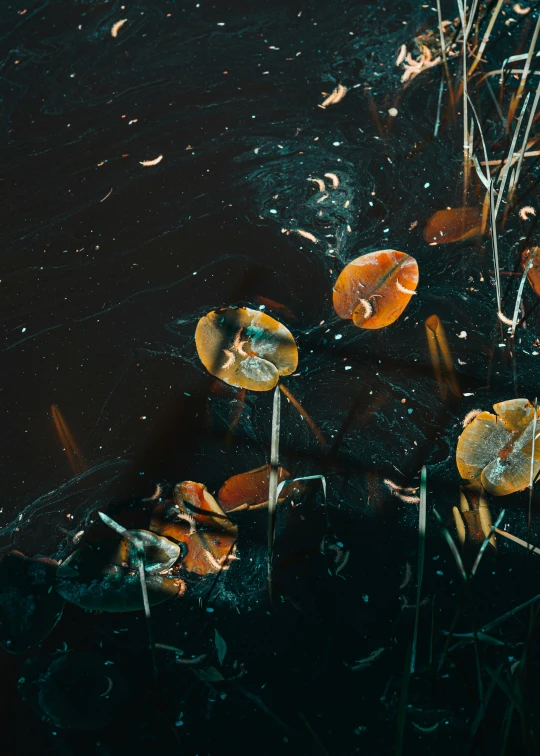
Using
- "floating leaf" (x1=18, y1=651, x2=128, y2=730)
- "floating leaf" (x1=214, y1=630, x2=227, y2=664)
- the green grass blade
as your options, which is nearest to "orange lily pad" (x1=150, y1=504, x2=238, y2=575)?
"floating leaf" (x1=214, y1=630, x2=227, y2=664)

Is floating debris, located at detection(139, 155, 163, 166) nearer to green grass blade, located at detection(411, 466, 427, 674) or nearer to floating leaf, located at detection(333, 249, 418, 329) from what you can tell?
floating leaf, located at detection(333, 249, 418, 329)

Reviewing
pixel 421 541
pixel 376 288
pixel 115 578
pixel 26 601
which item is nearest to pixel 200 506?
pixel 115 578

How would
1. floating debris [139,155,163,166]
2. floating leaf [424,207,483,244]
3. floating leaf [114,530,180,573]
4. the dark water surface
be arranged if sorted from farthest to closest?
1. floating debris [139,155,163,166]
2. floating leaf [424,207,483,244]
3. floating leaf [114,530,180,573]
4. the dark water surface

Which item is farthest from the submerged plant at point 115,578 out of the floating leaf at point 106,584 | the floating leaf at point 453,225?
the floating leaf at point 453,225

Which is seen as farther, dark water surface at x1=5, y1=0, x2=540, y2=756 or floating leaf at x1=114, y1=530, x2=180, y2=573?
floating leaf at x1=114, y1=530, x2=180, y2=573

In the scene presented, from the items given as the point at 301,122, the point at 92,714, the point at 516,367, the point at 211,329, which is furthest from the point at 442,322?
the point at 92,714

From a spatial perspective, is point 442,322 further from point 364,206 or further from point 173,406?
point 173,406
